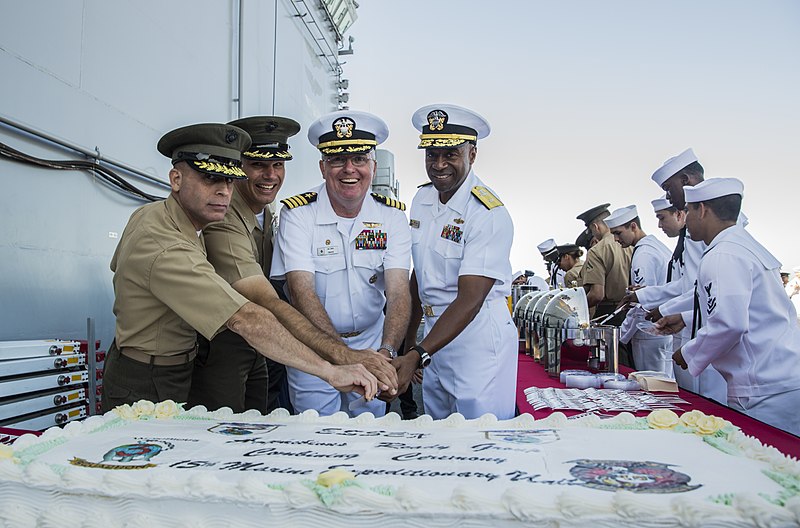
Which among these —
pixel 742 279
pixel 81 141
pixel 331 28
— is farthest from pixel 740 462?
pixel 331 28

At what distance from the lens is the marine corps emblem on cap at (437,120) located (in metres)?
2.76

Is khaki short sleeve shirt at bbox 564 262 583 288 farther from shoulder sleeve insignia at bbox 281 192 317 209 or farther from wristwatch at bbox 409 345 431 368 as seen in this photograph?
wristwatch at bbox 409 345 431 368

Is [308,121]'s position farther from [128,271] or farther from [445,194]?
[128,271]

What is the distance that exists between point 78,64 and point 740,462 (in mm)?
3584

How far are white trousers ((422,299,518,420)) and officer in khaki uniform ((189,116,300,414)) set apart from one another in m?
0.94

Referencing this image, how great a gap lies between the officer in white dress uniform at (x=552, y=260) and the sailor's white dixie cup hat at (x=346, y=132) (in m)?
7.36

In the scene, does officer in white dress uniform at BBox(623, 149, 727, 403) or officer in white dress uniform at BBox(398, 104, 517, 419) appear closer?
officer in white dress uniform at BBox(398, 104, 517, 419)

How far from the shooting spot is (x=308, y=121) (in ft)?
31.6

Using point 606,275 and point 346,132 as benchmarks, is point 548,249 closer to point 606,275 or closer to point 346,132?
point 606,275

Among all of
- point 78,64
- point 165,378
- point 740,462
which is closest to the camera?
point 740,462

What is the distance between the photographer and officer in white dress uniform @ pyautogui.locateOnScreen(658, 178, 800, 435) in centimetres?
263

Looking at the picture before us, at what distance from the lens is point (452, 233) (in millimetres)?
2756

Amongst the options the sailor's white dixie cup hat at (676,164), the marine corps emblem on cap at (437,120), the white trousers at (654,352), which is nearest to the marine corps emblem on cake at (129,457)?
the marine corps emblem on cap at (437,120)

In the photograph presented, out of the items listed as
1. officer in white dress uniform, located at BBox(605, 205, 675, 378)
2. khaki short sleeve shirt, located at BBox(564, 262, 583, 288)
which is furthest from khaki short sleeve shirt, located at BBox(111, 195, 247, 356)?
khaki short sleeve shirt, located at BBox(564, 262, 583, 288)
